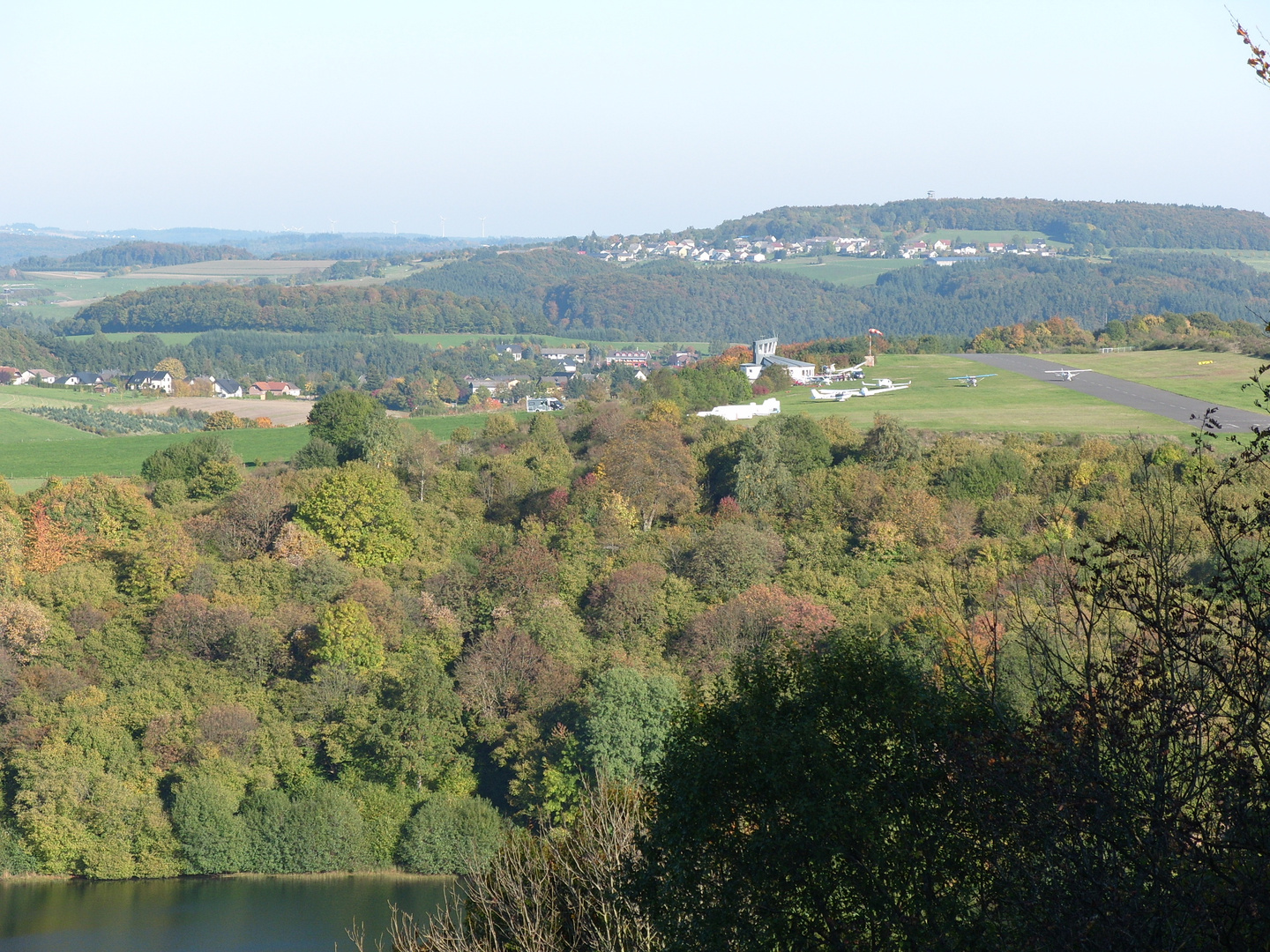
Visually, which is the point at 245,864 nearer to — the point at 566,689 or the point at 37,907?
the point at 37,907

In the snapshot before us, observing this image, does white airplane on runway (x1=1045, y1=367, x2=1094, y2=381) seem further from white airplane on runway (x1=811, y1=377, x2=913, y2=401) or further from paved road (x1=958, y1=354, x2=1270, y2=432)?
white airplane on runway (x1=811, y1=377, x2=913, y2=401)

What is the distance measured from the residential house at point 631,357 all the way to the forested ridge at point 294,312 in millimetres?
23839

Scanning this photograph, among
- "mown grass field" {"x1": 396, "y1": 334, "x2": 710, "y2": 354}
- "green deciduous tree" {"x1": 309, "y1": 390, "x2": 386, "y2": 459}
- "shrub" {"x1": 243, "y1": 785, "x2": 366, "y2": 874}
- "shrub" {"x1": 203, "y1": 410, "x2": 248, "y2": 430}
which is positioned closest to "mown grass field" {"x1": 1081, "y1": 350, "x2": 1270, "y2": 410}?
"shrub" {"x1": 243, "y1": 785, "x2": 366, "y2": 874}

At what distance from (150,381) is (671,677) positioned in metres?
82.9

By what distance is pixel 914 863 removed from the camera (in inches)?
368

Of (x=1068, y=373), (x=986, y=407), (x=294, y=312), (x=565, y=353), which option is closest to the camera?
(x=986, y=407)

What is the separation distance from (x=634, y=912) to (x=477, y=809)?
59.6 feet

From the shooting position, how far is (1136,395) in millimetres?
49188

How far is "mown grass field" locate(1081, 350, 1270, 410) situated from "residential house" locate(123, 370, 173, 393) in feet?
241

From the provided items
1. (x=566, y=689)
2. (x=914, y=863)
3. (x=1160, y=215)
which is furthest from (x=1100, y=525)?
(x=1160, y=215)

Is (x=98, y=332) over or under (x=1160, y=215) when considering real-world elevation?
under

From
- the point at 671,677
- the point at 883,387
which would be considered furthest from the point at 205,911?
the point at 883,387

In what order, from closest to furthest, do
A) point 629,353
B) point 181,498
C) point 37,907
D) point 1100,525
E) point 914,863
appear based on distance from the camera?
1. point 914,863
2. point 37,907
3. point 1100,525
4. point 181,498
5. point 629,353

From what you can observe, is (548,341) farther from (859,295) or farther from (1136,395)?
(1136,395)
